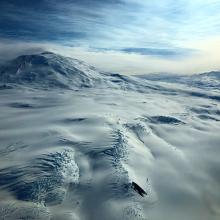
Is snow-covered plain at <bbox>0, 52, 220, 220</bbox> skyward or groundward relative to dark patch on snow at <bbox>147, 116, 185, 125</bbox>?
skyward

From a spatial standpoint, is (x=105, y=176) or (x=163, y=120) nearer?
(x=105, y=176)

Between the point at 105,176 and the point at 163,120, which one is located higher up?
the point at 105,176

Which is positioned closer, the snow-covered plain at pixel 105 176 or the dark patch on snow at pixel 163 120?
the snow-covered plain at pixel 105 176

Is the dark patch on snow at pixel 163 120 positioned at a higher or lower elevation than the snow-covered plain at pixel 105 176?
lower

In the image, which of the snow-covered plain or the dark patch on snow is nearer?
the snow-covered plain

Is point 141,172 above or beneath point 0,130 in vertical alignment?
above

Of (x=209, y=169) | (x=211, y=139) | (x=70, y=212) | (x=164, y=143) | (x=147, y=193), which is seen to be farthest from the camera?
(x=211, y=139)

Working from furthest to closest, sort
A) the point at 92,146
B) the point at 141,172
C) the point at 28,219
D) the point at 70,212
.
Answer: the point at 92,146, the point at 141,172, the point at 70,212, the point at 28,219

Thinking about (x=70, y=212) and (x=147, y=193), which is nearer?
(x=70, y=212)

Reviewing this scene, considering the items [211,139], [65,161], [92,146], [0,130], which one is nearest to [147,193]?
[65,161]

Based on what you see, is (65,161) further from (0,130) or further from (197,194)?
(0,130)
